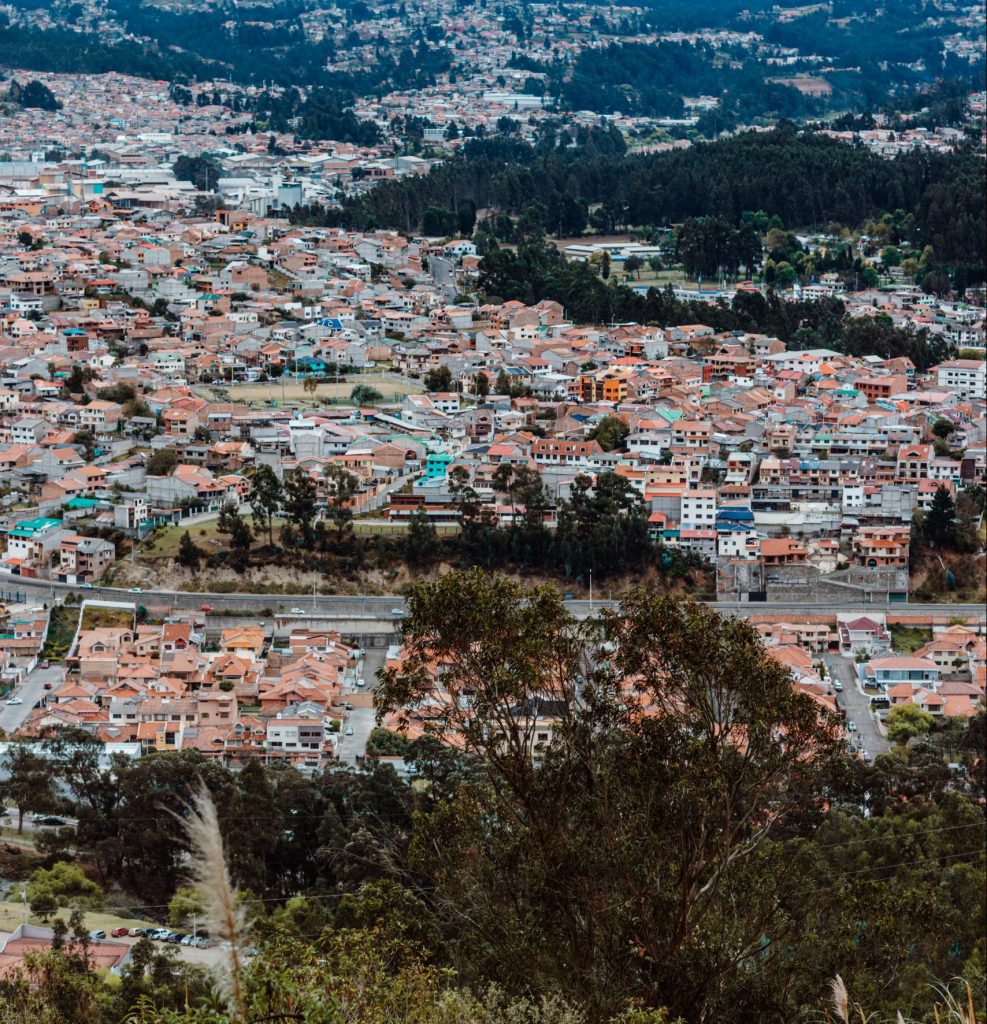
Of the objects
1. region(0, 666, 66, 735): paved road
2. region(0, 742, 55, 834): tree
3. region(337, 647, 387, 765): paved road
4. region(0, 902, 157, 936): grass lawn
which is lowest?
region(0, 666, 66, 735): paved road

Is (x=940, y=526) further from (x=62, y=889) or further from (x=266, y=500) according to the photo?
(x=62, y=889)

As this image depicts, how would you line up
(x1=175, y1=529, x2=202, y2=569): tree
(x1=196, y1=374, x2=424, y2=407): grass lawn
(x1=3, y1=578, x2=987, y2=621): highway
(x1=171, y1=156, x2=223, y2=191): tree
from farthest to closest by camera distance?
(x1=171, y1=156, x2=223, y2=191): tree < (x1=196, y1=374, x2=424, y2=407): grass lawn < (x1=175, y1=529, x2=202, y2=569): tree < (x1=3, y1=578, x2=987, y2=621): highway

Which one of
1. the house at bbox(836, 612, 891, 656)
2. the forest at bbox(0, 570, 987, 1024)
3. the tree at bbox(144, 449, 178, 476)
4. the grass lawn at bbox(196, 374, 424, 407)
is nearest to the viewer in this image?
the forest at bbox(0, 570, 987, 1024)

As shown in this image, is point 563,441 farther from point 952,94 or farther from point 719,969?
point 952,94

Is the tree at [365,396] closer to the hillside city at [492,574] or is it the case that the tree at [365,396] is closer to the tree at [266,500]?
the hillside city at [492,574]

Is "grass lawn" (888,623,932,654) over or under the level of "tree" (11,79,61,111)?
under

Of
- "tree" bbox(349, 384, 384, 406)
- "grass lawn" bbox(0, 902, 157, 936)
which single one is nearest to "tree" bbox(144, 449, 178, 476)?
"tree" bbox(349, 384, 384, 406)

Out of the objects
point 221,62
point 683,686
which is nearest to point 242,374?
point 683,686

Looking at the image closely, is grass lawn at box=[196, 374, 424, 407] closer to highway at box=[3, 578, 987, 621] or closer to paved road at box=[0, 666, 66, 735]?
highway at box=[3, 578, 987, 621]
